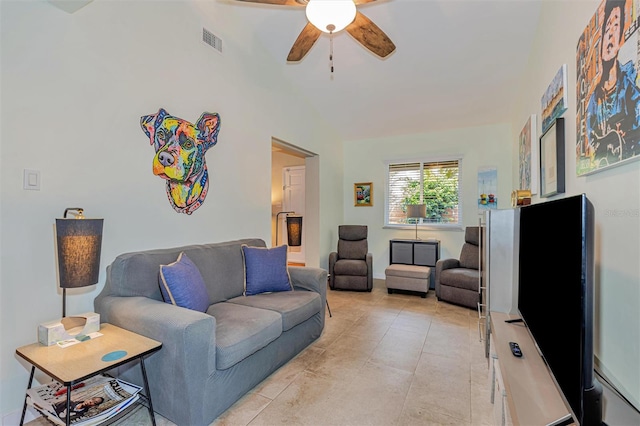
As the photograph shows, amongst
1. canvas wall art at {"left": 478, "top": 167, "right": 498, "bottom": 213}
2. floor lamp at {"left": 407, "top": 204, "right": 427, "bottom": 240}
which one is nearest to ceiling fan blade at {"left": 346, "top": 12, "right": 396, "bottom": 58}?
floor lamp at {"left": 407, "top": 204, "right": 427, "bottom": 240}

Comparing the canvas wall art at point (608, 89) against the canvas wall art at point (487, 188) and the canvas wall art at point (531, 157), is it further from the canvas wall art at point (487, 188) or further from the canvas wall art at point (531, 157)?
the canvas wall art at point (487, 188)

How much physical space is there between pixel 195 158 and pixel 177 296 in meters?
1.33

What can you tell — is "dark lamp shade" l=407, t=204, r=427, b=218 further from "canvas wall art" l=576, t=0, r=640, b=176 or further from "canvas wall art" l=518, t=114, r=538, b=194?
"canvas wall art" l=576, t=0, r=640, b=176

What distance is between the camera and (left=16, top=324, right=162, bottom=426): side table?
1.31 m

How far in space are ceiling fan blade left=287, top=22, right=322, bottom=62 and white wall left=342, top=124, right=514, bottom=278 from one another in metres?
3.31

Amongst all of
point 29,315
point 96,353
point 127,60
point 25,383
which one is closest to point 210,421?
point 96,353

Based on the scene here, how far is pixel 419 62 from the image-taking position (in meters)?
3.64

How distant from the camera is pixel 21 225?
5.66 feet

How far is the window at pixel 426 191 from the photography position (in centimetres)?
514

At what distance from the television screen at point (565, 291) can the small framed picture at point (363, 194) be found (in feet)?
13.5

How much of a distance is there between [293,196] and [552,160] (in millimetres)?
5281

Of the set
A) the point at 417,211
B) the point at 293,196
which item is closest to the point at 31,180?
the point at 417,211

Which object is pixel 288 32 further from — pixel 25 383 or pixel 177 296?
pixel 25 383

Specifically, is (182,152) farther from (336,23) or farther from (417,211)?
(417,211)
